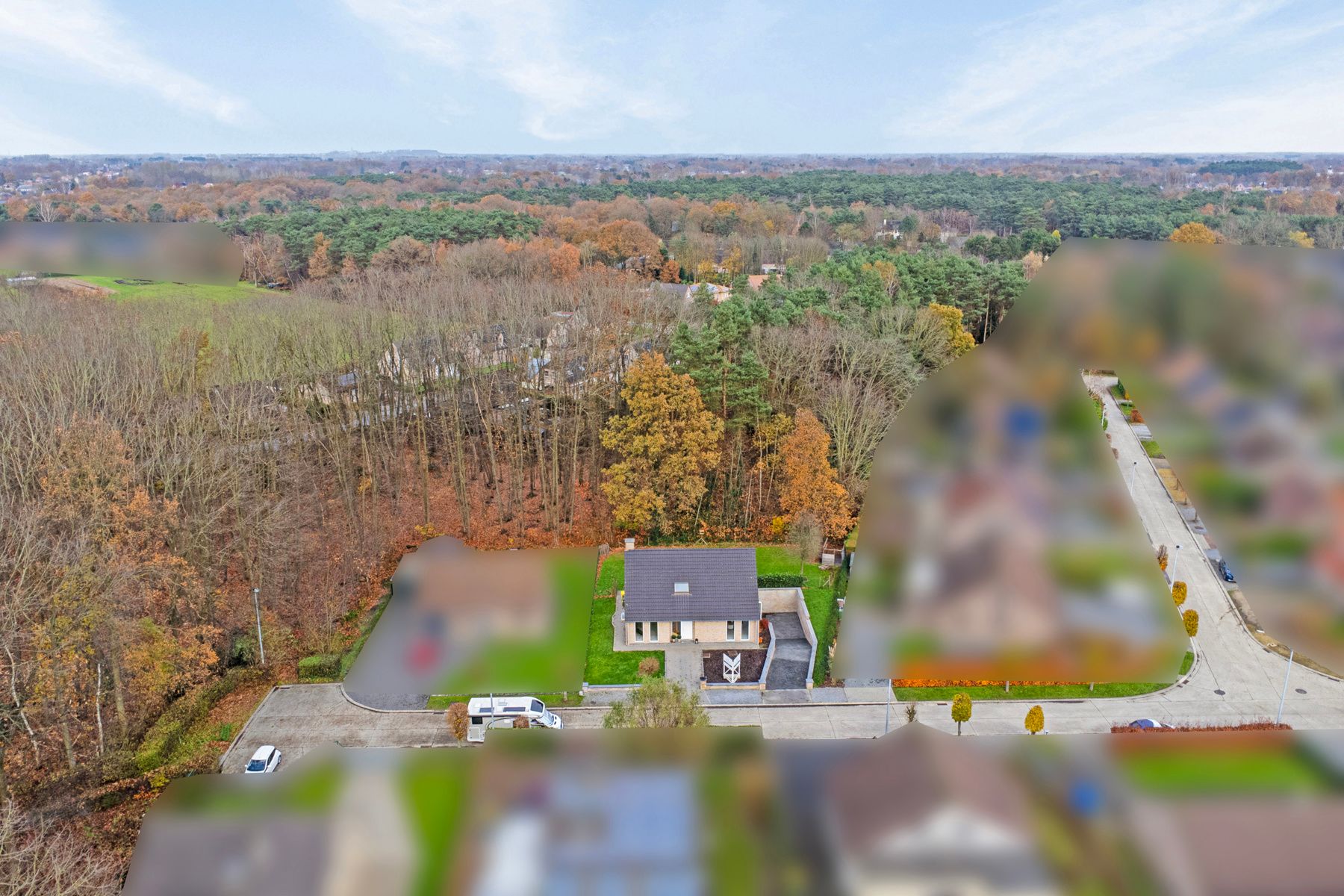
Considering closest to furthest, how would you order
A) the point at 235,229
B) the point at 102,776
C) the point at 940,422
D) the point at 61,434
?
the point at 940,422 < the point at 102,776 < the point at 61,434 < the point at 235,229

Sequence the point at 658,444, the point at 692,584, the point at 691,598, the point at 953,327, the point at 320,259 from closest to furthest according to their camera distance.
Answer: the point at 691,598, the point at 692,584, the point at 658,444, the point at 953,327, the point at 320,259

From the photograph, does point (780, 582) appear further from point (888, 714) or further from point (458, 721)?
point (458, 721)

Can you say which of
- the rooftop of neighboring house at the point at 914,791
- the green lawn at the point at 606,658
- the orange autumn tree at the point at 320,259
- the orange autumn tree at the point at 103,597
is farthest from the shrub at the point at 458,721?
the orange autumn tree at the point at 320,259

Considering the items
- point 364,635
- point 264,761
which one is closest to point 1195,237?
point 264,761

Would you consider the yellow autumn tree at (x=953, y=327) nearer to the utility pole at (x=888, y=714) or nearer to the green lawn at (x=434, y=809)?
the utility pole at (x=888, y=714)

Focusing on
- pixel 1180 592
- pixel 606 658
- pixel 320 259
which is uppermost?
pixel 320 259

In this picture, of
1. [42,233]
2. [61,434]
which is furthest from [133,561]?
[42,233]

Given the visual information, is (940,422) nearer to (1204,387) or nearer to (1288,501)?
(1204,387)
